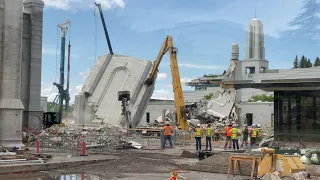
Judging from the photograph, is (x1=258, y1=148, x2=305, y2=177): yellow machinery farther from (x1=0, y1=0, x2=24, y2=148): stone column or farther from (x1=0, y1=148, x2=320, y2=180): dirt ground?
(x1=0, y1=0, x2=24, y2=148): stone column

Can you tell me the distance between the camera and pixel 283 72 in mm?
89938

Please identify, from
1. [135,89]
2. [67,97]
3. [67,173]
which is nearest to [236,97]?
[135,89]

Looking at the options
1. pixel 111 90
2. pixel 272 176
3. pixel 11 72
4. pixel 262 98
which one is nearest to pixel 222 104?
pixel 111 90

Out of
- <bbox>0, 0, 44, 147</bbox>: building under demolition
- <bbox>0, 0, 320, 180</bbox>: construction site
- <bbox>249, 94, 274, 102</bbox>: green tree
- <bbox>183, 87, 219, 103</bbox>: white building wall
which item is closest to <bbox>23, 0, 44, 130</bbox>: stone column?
<bbox>0, 0, 320, 180</bbox>: construction site

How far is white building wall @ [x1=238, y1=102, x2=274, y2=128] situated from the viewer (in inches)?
2741

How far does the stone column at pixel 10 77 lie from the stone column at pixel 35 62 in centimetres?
1187

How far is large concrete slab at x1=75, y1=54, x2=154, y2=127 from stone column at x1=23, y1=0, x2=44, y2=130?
13421 mm

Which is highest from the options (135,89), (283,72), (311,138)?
(283,72)

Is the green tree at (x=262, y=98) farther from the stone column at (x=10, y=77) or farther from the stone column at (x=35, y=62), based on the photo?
the stone column at (x=10, y=77)

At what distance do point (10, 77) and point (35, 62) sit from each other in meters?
12.5

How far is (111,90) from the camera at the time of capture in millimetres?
50500

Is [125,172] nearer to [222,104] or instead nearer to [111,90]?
[111,90]

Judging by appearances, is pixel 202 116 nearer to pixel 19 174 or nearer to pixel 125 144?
pixel 125 144

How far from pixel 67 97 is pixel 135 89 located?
5357 cm
